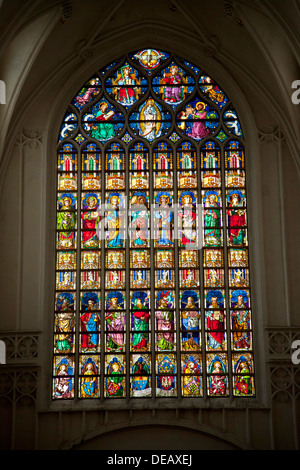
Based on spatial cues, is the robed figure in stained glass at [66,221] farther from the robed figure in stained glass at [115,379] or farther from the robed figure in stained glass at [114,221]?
the robed figure in stained glass at [115,379]

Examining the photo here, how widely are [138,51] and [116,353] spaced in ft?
20.0

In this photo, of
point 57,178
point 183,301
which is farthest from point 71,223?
point 183,301

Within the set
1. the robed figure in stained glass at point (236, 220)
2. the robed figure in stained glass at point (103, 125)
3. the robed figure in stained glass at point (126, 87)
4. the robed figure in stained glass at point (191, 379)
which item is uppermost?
the robed figure in stained glass at point (126, 87)

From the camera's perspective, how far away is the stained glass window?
47.0 ft

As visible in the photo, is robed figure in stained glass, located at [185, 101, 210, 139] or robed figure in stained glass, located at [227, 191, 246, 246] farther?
robed figure in stained glass, located at [185, 101, 210, 139]

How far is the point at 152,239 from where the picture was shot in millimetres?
14945

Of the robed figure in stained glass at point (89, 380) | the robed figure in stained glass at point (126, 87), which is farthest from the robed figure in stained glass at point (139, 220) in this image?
the robed figure in stained glass at point (89, 380)

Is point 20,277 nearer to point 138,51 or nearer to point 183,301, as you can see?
point 183,301

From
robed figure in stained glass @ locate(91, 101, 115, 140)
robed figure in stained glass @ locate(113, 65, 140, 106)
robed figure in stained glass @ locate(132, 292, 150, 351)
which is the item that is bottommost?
robed figure in stained glass @ locate(132, 292, 150, 351)

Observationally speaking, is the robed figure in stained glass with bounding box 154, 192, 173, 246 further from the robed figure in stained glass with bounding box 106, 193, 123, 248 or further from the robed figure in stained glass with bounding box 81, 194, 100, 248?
the robed figure in stained glass with bounding box 81, 194, 100, 248

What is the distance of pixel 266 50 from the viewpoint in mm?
14492

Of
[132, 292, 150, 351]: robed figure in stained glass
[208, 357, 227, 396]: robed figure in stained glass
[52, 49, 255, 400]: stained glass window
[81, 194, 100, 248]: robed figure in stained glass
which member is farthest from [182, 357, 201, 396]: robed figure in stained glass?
[81, 194, 100, 248]: robed figure in stained glass

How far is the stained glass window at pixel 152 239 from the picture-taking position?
564 inches
